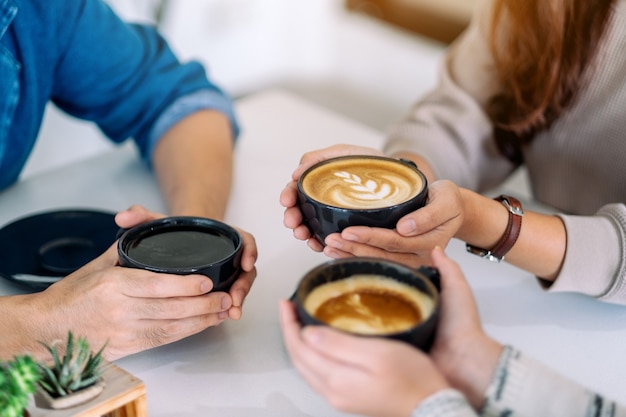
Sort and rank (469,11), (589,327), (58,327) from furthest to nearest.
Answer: (469,11)
(589,327)
(58,327)

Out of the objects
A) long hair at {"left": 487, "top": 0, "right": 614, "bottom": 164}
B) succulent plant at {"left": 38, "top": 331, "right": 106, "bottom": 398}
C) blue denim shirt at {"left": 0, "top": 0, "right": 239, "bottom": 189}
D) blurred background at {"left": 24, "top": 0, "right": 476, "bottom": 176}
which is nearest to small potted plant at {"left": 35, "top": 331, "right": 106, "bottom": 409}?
succulent plant at {"left": 38, "top": 331, "right": 106, "bottom": 398}

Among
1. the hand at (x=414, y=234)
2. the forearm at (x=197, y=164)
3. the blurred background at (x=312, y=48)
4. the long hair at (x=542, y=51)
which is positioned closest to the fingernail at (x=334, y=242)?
the hand at (x=414, y=234)

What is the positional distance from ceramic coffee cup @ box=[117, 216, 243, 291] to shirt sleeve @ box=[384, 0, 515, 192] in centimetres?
51

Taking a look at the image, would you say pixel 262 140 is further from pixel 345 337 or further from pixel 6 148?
pixel 345 337

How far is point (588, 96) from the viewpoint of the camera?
1.37 meters

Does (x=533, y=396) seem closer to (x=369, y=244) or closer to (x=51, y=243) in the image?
(x=369, y=244)

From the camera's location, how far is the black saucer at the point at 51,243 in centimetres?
107

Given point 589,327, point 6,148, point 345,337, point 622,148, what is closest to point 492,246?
point 589,327

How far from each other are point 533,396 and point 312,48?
2.89 meters

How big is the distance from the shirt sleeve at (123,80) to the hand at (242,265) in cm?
44

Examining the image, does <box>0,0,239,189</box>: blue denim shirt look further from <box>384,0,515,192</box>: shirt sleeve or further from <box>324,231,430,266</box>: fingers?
<box>324,231,430,266</box>: fingers

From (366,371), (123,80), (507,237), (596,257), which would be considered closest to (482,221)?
(507,237)

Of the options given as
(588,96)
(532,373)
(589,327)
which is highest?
(588,96)

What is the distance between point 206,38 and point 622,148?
2.15m
